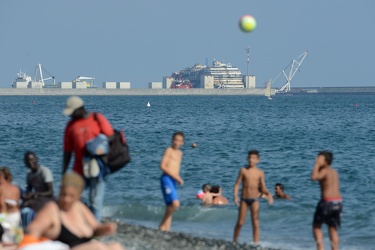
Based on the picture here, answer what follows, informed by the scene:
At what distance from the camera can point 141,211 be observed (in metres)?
15.0

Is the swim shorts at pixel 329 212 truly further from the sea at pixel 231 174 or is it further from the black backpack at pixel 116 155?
the black backpack at pixel 116 155

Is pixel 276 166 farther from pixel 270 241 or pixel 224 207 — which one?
pixel 270 241

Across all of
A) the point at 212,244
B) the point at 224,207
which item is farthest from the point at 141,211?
the point at 212,244

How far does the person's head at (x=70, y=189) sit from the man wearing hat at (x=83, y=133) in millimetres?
1897

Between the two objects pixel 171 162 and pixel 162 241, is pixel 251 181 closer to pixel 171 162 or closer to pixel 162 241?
pixel 171 162

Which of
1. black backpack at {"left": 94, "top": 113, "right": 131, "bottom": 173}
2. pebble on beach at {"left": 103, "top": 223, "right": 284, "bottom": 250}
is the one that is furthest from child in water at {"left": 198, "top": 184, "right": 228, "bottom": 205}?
black backpack at {"left": 94, "top": 113, "right": 131, "bottom": 173}

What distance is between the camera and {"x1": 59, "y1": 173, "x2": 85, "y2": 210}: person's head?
20.7ft

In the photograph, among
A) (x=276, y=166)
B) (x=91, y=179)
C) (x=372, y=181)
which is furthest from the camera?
(x=276, y=166)

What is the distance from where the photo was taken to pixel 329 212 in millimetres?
9453

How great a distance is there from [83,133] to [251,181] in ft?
8.58

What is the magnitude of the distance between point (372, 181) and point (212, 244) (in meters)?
11.1

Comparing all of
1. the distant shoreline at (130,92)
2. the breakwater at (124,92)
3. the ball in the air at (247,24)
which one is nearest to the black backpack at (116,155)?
the ball in the air at (247,24)

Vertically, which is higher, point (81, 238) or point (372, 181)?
point (81, 238)

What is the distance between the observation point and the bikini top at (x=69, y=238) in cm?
655
